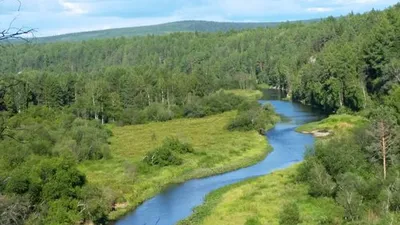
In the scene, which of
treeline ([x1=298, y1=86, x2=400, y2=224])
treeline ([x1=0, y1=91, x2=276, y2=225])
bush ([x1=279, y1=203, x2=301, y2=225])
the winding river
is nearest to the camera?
treeline ([x1=0, y1=91, x2=276, y2=225])

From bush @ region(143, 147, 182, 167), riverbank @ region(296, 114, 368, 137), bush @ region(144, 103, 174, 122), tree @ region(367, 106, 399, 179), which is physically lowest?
bush @ region(144, 103, 174, 122)

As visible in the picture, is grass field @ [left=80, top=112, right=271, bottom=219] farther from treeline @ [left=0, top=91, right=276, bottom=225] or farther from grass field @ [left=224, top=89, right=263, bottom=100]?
grass field @ [left=224, top=89, right=263, bottom=100]

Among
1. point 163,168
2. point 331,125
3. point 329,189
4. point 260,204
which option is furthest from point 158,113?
point 329,189

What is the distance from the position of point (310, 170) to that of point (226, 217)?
35.9 feet

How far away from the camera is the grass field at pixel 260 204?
42469mm

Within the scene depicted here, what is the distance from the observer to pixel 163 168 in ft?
219

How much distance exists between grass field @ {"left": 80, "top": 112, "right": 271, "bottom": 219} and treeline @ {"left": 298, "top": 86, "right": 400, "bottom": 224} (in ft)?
54.6

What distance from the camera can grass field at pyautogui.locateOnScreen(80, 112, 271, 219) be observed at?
57.6 m

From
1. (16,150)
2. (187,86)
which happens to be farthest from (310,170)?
(187,86)

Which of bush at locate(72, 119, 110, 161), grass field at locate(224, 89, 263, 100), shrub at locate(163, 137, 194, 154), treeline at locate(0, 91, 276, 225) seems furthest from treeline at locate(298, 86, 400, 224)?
grass field at locate(224, 89, 263, 100)

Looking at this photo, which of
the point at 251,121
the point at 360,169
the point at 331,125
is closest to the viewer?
the point at 360,169

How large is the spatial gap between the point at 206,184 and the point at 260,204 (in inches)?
536

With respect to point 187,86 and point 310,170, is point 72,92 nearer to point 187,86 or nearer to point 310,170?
point 187,86

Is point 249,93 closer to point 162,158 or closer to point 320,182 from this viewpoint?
point 162,158
